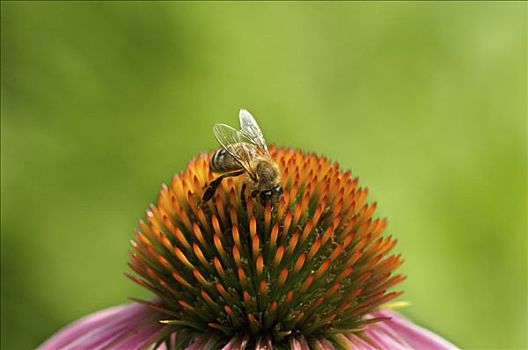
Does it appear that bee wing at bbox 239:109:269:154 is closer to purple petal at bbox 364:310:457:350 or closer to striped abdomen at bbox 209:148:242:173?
striped abdomen at bbox 209:148:242:173

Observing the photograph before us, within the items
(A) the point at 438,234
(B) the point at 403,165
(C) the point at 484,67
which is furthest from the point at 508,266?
(C) the point at 484,67

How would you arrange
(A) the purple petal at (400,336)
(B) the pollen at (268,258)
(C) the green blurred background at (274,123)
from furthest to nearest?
(C) the green blurred background at (274,123) → (A) the purple petal at (400,336) → (B) the pollen at (268,258)

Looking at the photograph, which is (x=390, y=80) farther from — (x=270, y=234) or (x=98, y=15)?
(x=270, y=234)

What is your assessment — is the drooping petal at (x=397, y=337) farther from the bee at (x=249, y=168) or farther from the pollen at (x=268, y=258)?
the bee at (x=249, y=168)

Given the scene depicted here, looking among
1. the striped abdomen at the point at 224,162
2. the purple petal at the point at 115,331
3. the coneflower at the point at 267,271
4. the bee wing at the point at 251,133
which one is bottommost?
the purple petal at the point at 115,331

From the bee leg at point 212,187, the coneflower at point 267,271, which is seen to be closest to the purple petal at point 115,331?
the coneflower at point 267,271
